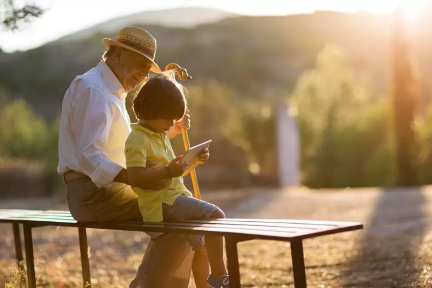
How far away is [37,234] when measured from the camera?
32.2ft

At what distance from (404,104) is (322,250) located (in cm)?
1012

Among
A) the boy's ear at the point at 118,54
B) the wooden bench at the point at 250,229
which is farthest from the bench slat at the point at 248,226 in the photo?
the boy's ear at the point at 118,54

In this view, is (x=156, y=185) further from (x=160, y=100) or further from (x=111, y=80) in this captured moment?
(x=111, y=80)

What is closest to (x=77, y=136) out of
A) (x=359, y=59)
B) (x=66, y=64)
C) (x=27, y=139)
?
(x=27, y=139)

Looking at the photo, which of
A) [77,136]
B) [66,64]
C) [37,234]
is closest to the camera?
[77,136]

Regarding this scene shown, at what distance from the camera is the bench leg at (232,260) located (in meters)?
3.54

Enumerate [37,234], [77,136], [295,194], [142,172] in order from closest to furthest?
[142,172] → [77,136] → [37,234] → [295,194]

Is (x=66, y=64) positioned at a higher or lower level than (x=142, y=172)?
higher

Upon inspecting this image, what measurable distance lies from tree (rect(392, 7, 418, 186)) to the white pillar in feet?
7.37

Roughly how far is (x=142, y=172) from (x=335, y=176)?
16590 millimetres

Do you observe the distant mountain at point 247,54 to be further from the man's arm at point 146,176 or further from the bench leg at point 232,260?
the bench leg at point 232,260

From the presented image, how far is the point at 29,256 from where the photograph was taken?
4.71 meters

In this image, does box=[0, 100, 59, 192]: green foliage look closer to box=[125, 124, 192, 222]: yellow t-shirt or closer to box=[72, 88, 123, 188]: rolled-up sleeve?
box=[72, 88, 123, 188]: rolled-up sleeve

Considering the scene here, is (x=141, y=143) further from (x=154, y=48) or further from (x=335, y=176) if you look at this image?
(x=335, y=176)
